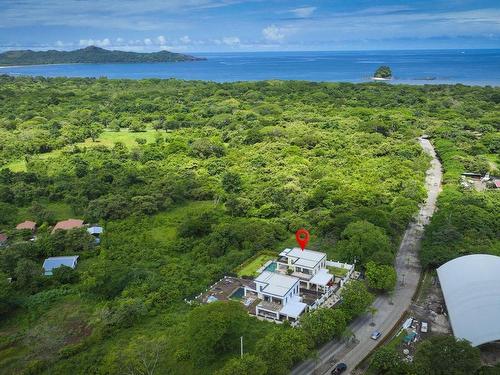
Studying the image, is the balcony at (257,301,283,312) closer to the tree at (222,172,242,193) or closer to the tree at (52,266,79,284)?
the tree at (52,266,79,284)

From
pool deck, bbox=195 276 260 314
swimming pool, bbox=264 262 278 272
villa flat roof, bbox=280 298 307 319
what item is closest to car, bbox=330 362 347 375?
villa flat roof, bbox=280 298 307 319

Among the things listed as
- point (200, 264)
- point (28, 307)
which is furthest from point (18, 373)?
point (200, 264)

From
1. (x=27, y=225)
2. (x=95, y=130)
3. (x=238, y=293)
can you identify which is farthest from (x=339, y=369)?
(x=95, y=130)

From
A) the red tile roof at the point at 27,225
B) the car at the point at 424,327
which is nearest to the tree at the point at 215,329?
the car at the point at 424,327

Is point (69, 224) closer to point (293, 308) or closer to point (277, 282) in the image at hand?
point (277, 282)

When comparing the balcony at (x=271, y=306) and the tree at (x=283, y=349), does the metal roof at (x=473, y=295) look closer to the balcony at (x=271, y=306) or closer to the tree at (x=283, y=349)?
the tree at (x=283, y=349)

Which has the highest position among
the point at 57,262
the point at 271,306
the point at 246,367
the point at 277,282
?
the point at 246,367
